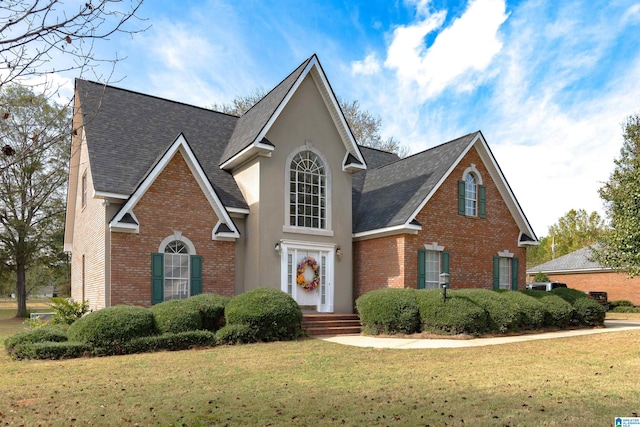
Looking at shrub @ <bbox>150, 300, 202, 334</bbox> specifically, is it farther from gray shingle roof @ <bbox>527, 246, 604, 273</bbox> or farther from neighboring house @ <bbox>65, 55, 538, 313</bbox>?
gray shingle roof @ <bbox>527, 246, 604, 273</bbox>

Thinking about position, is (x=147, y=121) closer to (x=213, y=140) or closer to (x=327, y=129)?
(x=213, y=140)

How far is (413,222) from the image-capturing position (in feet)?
59.7

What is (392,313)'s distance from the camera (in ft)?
50.0

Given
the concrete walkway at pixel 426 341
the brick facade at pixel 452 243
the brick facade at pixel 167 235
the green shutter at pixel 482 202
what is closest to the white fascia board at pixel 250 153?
the brick facade at pixel 167 235

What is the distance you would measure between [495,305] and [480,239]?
18.8 feet

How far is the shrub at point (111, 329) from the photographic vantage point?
12016mm

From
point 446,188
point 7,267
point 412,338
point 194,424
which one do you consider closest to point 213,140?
point 446,188

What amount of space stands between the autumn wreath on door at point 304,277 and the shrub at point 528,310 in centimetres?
657

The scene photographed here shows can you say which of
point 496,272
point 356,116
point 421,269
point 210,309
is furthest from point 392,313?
point 356,116

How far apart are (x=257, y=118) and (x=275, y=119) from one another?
6.14 ft

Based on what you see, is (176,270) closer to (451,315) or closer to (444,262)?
(451,315)

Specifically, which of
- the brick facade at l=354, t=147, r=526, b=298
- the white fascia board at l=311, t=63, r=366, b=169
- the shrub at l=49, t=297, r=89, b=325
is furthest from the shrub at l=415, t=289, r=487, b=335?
the shrub at l=49, t=297, r=89, b=325

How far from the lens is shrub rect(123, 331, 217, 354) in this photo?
40.2 feet

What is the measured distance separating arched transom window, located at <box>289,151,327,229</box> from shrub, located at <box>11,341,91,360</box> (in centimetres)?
866
